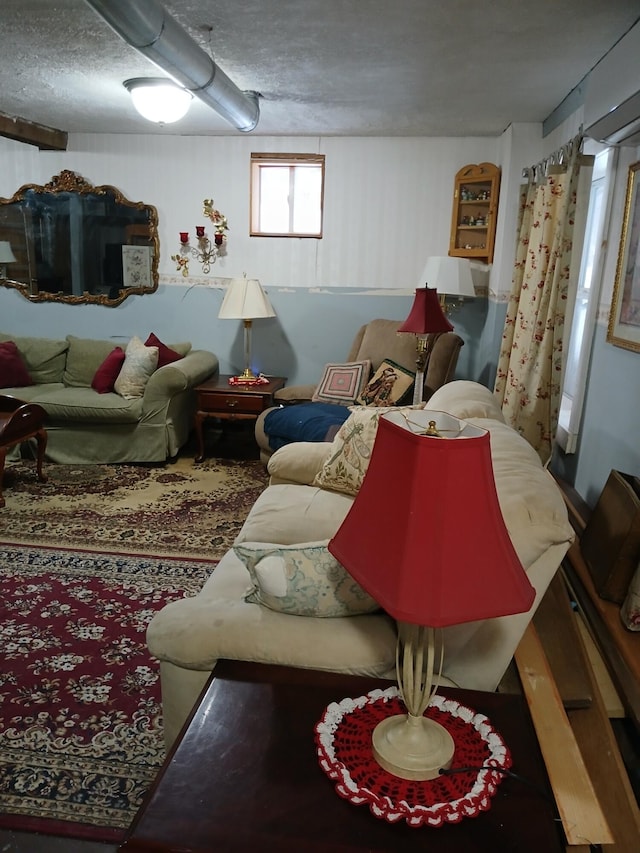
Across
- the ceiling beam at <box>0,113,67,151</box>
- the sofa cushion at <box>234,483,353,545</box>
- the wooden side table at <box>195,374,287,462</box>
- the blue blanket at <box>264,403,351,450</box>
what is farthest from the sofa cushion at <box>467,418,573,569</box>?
the ceiling beam at <box>0,113,67,151</box>

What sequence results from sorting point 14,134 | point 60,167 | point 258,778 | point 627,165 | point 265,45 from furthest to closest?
point 60,167 → point 14,134 → point 265,45 → point 627,165 → point 258,778

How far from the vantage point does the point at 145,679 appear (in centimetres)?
218

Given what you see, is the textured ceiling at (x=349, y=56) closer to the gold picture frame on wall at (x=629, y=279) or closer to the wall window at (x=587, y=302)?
the wall window at (x=587, y=302)

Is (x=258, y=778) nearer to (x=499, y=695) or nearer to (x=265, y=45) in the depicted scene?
(x=499, y=695)

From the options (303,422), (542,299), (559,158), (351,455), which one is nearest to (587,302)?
(542,299)

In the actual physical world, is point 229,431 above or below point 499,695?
below

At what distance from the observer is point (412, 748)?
111 centimetres

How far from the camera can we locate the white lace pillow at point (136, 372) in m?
4.37

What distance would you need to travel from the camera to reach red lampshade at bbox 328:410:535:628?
0.96 m

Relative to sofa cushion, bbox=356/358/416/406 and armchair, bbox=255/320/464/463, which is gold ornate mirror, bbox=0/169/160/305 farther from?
sofa cushion, bbox=356/358/416/406

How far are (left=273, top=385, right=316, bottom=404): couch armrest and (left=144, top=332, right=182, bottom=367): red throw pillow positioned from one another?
0.81 m

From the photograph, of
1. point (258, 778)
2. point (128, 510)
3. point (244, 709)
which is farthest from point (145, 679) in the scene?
point (128, 510)

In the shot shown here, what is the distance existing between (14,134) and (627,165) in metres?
3.93

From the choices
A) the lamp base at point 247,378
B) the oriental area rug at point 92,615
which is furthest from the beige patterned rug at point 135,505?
the lamp base at point 247,378
